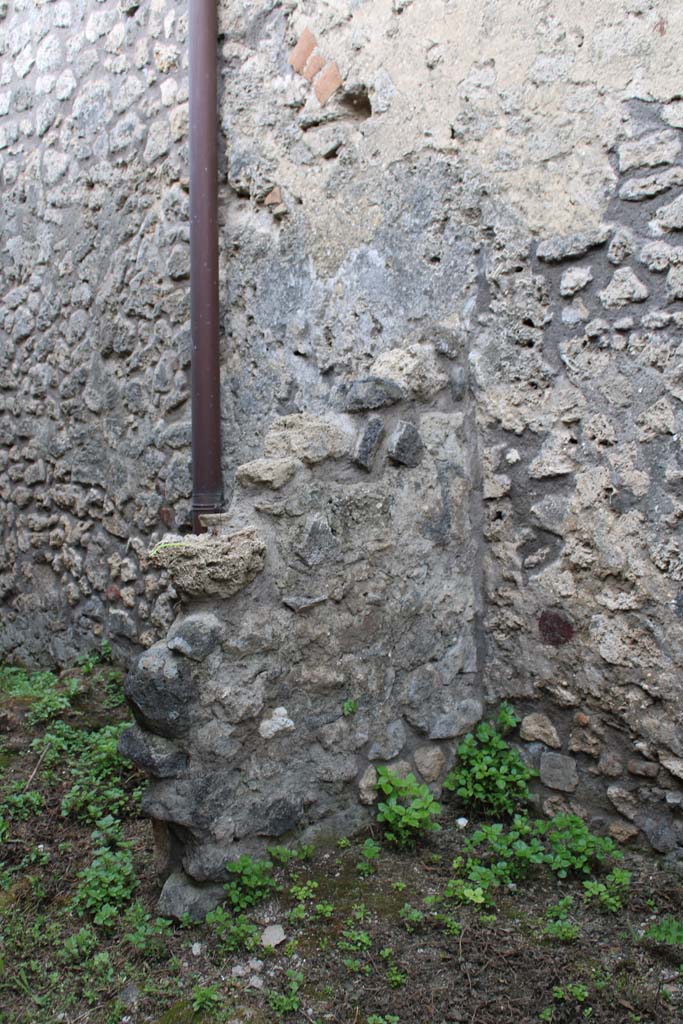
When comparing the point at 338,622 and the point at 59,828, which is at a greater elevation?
the point at 338,622

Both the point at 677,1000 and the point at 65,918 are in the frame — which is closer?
the point at 677,1000

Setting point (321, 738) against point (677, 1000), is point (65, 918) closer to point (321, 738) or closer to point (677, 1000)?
point (321, 738)

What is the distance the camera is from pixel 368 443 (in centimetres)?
269

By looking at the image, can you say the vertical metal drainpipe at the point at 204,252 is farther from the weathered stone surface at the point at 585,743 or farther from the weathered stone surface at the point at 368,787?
the weathered stone surface at the point at 585,743

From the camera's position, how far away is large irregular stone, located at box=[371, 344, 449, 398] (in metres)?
2.81

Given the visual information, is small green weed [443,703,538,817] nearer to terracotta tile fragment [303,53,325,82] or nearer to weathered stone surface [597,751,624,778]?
weathered stone surface [597,751,624,778]

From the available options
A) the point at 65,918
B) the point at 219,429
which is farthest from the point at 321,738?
the point at 219,429

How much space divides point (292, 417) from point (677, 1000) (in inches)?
73.4

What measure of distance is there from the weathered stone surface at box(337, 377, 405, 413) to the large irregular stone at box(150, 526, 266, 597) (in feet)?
1.88

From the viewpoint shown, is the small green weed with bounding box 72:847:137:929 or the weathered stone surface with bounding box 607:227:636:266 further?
the weathered stone surface with bounding box 607:227:636:266

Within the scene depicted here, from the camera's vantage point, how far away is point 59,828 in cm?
291

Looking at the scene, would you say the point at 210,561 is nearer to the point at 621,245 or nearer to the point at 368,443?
the point at 368,443

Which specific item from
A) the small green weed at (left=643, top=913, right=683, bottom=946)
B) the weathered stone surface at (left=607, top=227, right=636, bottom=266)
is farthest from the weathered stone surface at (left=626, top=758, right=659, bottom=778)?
the weathered stone surface at (left=607, top=227, right=636, bottom=266)

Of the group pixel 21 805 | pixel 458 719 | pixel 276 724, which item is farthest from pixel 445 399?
pixel 21 805
